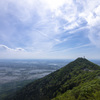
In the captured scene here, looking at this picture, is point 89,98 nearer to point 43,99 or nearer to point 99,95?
point 99,95

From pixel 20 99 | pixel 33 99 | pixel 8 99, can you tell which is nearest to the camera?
pixel 33 99

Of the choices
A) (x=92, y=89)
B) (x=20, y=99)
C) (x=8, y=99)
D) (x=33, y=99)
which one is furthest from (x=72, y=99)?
(x=8, y=99)

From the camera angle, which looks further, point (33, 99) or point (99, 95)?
point (33, 99)

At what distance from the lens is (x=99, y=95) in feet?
48.3

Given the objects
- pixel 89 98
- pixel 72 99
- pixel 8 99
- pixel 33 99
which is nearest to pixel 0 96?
pixel 8 99

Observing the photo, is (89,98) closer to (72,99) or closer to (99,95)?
(99,95)

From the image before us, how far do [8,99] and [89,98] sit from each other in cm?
5878

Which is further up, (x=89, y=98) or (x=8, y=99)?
(x=89, y=98)

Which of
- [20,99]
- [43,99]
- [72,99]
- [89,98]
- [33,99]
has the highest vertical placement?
[89,98]

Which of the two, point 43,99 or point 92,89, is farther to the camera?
point 43,99

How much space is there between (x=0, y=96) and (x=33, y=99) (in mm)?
35620

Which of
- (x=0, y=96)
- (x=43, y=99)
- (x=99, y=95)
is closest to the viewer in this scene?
(x=99, y=95)

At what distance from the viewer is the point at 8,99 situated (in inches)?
2103

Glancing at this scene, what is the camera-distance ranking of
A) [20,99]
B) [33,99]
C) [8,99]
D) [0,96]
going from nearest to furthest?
[33,99] < [20,99] < [8,99] < [0,96]
